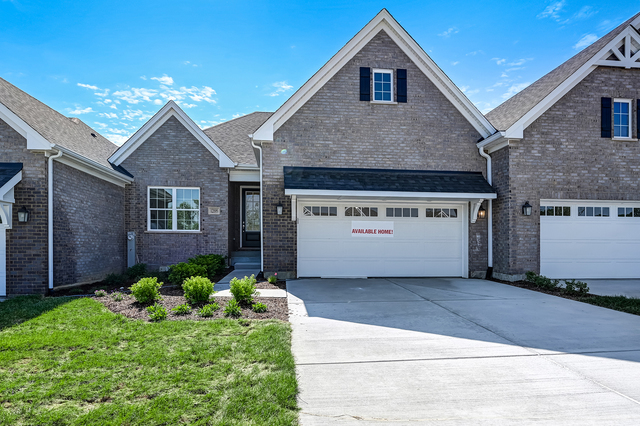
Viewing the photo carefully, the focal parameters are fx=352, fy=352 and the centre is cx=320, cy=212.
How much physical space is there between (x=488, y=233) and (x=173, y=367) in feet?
33.1

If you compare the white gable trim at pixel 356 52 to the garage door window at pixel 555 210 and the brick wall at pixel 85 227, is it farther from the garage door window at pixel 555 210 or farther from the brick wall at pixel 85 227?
the brick wall at pixel 85 227

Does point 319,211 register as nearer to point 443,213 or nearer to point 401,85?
point 443,213

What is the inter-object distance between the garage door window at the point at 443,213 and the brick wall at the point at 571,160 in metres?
1.63

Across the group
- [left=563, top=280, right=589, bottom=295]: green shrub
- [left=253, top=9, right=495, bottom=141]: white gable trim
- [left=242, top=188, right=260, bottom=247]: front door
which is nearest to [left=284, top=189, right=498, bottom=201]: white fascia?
[left=253, top=9, right=495, bottom=141]: white gable trim

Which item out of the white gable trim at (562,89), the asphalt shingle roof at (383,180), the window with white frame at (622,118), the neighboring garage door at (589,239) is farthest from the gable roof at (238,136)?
the window with white frame at (622,118)

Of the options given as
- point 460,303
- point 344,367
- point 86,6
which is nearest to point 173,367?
point 344,367

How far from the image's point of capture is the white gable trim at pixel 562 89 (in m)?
10.1

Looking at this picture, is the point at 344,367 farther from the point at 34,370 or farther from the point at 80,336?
the point at 80,336

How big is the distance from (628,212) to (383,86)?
8537 mm

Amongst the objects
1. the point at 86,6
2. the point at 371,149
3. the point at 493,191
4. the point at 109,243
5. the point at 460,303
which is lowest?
the point at 460,303

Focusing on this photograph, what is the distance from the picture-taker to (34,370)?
3.89 meters

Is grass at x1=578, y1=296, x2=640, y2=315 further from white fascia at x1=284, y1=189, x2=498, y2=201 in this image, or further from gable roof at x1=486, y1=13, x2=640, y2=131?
gable roof at x1=486, y1=13, x2=640, y2=131

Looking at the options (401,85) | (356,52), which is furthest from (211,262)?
(401,85)

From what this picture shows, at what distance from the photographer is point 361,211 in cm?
1090
